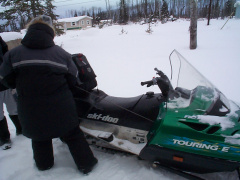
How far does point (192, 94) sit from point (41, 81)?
4.69 ft

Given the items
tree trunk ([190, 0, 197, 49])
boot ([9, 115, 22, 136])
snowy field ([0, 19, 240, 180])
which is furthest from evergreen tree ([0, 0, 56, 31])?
boot ([9, 115, 22, 136])

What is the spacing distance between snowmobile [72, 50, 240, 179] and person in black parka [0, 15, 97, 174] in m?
0.48

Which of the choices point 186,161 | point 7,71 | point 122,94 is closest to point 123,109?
point 186,161

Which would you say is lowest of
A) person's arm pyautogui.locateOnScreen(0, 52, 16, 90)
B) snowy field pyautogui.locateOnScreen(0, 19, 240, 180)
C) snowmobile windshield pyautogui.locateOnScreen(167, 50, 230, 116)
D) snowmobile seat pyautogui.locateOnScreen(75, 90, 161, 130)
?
snowy field pyautogui.locateOnScreen(0, 19, 240, 180)

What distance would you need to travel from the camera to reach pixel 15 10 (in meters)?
13.4

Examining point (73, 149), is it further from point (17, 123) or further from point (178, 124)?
point (17, 123)

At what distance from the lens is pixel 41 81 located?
1.71 metres

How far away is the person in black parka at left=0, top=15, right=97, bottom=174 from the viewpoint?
1.68 meters

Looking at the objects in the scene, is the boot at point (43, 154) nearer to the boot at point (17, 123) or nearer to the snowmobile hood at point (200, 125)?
the boot at point (17, 123)

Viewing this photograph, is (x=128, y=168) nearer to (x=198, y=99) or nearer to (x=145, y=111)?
(x=145, y=111)

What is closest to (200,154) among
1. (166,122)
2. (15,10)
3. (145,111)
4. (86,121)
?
(166,122)

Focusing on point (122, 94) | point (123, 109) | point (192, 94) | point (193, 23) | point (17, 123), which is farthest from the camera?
point (193, 23)

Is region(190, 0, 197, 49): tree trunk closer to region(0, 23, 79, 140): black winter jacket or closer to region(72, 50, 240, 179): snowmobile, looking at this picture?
region(72, 50, 240, 179): snowmobile

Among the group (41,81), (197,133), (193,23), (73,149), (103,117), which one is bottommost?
(73,149)
